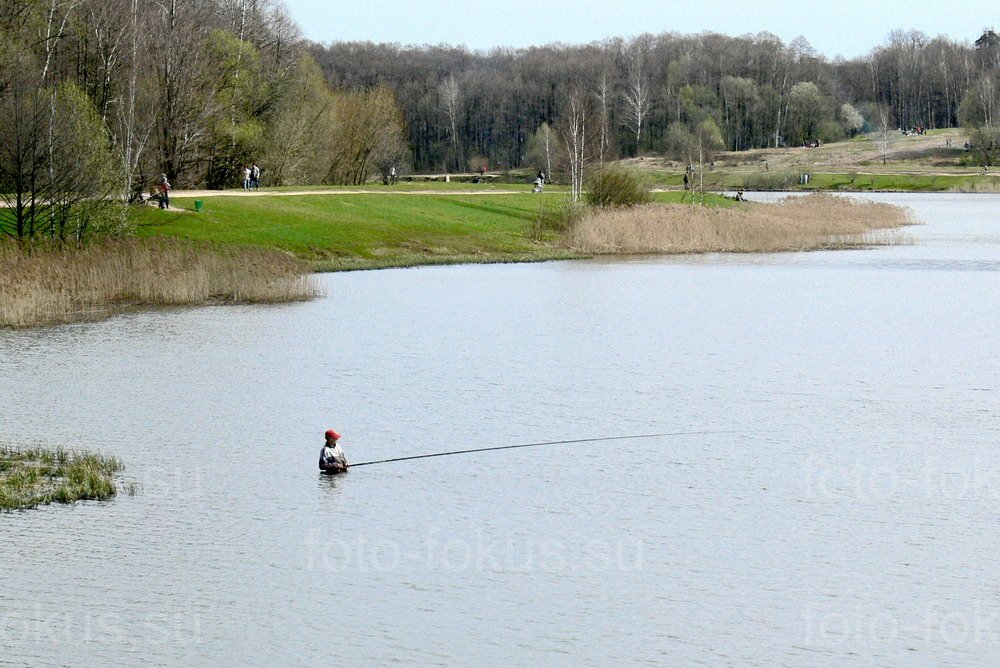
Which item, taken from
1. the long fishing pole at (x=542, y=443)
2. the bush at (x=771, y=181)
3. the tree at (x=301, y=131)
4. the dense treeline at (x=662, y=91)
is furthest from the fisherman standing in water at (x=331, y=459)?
the dense treeline at (x=662, y=91)

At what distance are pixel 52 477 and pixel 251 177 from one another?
159 ft

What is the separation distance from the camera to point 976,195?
11550 centimetres

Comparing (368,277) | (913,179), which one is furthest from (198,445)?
(913,179)

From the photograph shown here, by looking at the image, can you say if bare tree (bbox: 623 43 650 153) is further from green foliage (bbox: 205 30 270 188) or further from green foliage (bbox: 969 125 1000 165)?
green foliage (bbox: 205 30 270 188)

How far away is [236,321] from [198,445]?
14.1 m

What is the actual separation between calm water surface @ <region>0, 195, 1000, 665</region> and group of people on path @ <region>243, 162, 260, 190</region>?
1225 inches

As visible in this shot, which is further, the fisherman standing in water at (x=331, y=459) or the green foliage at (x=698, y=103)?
the green foliage at (x=698, y=103)

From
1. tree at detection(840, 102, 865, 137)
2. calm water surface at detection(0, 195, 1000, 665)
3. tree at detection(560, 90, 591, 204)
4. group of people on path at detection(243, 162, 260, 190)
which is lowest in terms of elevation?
calm water surface at detection(0, 195, 1000, 665)

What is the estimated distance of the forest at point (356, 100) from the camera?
39750 millimetres

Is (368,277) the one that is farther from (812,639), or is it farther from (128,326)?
(812,639)

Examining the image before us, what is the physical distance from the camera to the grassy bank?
50.4 ft

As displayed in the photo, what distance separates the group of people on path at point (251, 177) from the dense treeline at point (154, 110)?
1.04 metres

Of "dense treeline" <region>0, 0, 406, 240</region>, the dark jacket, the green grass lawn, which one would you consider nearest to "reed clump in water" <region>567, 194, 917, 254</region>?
the green grass lawn

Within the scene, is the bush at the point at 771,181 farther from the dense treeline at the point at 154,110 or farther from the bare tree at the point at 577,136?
the bare tree at the point at 577,136
